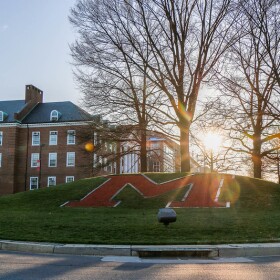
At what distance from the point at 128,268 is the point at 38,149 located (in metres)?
51.0

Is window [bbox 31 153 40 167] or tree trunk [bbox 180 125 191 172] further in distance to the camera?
window [bbox 31 153 40 167]

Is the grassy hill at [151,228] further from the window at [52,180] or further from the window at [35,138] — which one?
the window at [35,138]

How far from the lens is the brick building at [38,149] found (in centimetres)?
5447

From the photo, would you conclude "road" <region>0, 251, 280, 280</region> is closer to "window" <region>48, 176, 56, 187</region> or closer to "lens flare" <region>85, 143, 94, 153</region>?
"lens flare" <region>85, 143, 94, 153</region>

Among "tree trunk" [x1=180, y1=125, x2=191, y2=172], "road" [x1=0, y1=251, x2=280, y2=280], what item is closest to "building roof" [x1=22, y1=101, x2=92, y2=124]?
"tree trunk" [x1=180, y1=125, x2=191, y2=172]

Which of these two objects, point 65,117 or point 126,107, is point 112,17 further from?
point 65,117

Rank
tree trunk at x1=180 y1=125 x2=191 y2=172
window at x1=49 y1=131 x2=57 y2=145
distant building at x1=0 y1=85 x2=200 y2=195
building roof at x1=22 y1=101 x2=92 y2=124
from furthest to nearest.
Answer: building roof at x1=22 y1=101 x2=92 y2=124 → window at x1=49 y1=131 x2=57 y2=145 → distant building at x1=0 y1=85 x2=200 y2=195 → tree trunk at x1=180 y1=125 x2=191 y2=172

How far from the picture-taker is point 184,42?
1090 inches

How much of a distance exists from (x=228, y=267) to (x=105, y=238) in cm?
389

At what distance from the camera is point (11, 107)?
197ft

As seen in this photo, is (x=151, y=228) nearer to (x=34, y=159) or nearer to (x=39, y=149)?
(x=39, y=149)

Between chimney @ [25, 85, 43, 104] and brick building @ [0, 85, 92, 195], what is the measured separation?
2.41 m

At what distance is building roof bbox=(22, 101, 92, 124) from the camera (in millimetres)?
56513

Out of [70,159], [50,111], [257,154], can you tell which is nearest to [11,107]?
[50,111]
